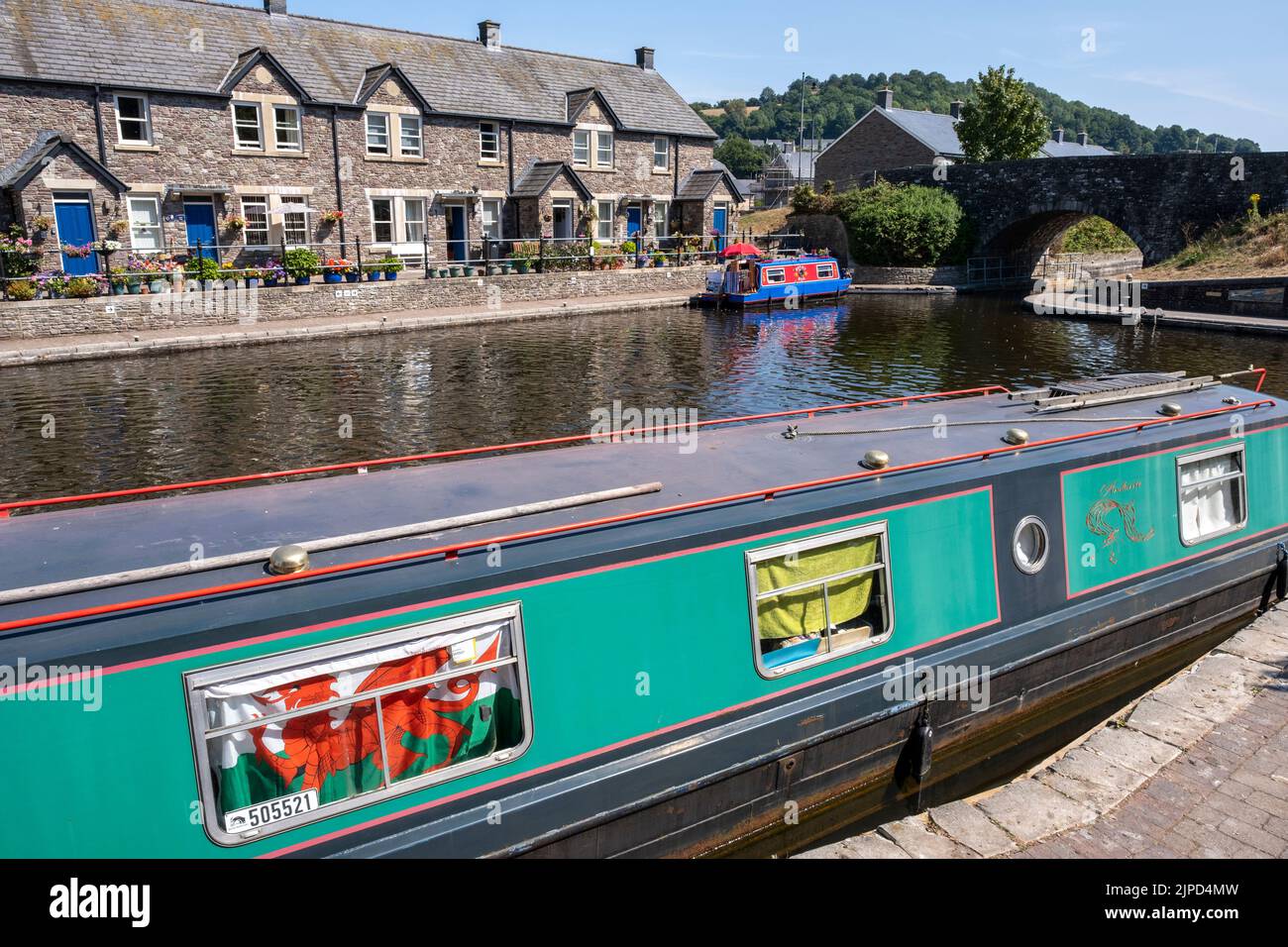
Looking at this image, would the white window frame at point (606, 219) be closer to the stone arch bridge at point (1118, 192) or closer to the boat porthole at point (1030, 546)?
the stone arch bridge at point (1118, 192)

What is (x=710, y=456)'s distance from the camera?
7.12m

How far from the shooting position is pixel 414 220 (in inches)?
1331

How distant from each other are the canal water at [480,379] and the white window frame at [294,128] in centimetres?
950

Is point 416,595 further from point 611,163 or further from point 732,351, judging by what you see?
point 611,163

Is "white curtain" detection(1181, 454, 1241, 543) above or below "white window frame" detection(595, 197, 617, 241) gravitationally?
below

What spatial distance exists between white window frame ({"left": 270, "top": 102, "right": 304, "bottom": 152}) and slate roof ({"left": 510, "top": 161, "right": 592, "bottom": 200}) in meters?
8.06

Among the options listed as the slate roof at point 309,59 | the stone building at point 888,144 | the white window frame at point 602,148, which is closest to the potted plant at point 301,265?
the slate roof at point 309,59

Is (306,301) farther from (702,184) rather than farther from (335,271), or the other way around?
(702,184)

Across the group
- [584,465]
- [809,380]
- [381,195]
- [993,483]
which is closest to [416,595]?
[584,465]

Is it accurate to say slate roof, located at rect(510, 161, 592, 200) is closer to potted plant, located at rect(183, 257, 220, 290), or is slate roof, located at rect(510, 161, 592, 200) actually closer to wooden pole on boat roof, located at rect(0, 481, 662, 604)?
potted plant, located at rect(183, 257, 220, 290)

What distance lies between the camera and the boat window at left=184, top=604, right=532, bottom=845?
434cm

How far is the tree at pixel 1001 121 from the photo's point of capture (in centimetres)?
4866

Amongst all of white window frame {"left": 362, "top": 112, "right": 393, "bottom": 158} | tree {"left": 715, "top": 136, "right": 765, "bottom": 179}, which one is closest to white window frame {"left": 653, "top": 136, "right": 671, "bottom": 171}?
white window frame {"left": 362, "top": 112, "right": 393, "bottom": 158}
